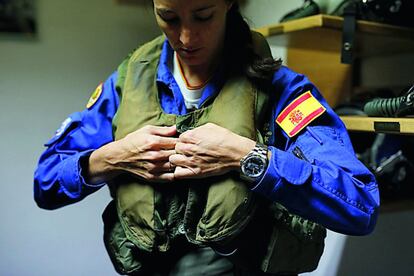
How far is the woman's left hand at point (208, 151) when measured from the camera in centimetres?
83

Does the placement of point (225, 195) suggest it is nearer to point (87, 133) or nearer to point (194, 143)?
point (194, 143)

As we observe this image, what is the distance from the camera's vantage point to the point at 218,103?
3.02 ft

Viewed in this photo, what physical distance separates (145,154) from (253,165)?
0.21m

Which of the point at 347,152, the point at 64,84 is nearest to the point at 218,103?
the point at 347,152

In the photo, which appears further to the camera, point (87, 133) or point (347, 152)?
point (87, 133)

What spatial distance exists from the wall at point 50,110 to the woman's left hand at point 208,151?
123 cm

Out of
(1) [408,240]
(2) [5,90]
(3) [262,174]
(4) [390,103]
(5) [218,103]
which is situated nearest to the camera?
(3) [262,174]

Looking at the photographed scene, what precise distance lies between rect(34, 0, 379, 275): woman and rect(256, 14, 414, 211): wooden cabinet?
20cm

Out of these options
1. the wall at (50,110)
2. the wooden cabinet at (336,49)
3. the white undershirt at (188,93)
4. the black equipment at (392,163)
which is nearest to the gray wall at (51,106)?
the wall at (50,110)

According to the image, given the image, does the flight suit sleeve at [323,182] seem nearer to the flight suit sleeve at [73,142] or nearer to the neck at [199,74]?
the neck at [199,74]

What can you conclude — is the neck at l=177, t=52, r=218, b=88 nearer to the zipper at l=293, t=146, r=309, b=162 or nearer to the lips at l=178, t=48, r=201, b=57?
the lips at l=178, t=48, r=201, b=57

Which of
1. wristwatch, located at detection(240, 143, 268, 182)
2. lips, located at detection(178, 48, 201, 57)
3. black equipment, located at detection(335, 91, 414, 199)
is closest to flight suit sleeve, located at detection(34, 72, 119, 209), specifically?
lips, located at detection(178, 48, 201, 57)

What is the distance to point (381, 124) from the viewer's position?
1.04 m

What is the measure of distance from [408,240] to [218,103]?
856 millimetres
